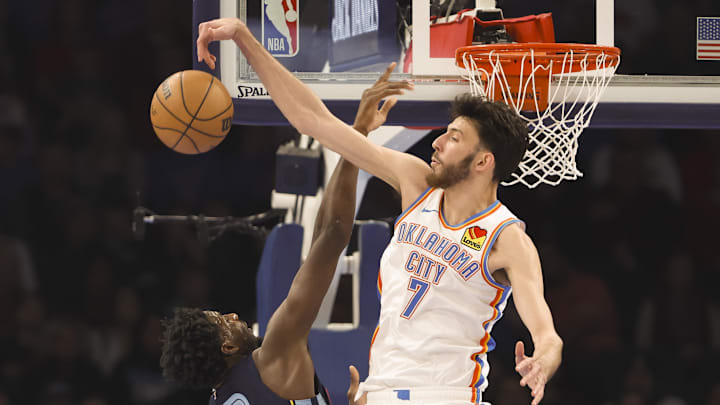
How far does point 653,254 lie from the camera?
7.11 meters

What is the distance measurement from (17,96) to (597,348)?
17.5ft

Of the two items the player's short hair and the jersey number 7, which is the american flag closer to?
the player's short hair

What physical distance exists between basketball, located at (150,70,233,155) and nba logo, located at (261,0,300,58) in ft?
2.94

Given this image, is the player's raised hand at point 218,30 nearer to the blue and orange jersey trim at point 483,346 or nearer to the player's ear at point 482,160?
the player's ear at point 482,160

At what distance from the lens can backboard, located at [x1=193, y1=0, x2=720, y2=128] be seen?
4137 mm

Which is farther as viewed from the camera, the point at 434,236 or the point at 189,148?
the point at 189,148

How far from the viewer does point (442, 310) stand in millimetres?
2779

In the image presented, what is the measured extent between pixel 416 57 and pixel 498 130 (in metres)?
1.33

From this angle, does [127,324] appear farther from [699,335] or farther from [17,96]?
[699,335]

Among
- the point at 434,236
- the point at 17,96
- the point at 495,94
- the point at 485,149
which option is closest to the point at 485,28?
the point at 495,94

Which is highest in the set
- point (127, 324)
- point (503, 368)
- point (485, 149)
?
point (485, 149)

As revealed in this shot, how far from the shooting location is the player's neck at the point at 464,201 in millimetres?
2924

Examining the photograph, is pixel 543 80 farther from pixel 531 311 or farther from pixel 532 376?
pixel 532 376

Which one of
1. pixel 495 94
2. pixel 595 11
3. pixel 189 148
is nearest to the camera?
pixel 189 148
